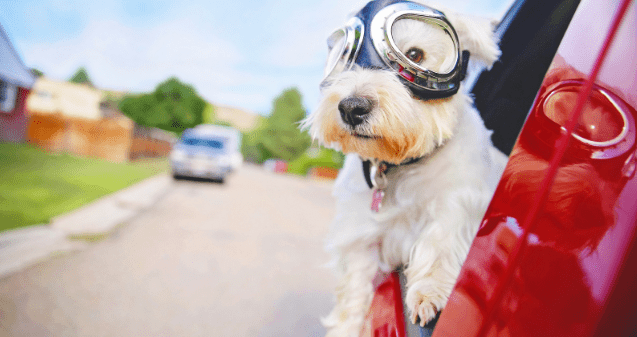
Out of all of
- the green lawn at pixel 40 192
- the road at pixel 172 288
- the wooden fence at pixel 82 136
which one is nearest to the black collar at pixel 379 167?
the road at pixel 172 288

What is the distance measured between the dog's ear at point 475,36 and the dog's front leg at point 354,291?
97 cm

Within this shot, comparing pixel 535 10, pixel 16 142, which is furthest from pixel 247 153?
pixel 535 10

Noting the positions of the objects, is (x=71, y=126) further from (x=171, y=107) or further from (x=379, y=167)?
(x=171, y=107)

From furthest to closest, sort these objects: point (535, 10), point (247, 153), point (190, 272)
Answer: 1. point (247, 153)
2. point (190, 272)
3. point (535, 10)

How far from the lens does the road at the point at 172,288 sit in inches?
108

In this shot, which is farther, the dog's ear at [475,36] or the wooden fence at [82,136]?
the wooden fence at [82,136]

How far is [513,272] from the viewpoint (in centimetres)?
80

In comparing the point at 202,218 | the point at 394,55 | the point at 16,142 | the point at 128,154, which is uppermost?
the point at 394,55

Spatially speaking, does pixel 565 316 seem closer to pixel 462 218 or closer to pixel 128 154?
pixel 462 218

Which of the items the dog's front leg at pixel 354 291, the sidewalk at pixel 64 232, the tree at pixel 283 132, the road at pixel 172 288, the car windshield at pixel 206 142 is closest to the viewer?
the dog's front leg at pixel 354 291

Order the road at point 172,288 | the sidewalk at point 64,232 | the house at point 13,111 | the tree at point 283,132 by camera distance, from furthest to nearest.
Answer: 1. the tree at point 283,132
2. the house at point 13,111
3. the sidewalk at point 64,232
4. the road at point 172,288

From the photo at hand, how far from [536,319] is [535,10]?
156 cm

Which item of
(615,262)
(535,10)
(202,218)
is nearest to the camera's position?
(615,262)

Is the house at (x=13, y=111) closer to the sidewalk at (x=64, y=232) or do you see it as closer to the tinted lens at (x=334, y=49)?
the sidewalk at (x=64, y=232)
